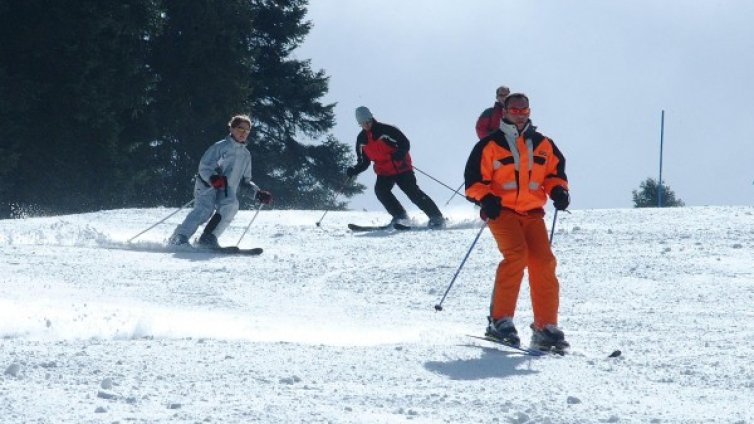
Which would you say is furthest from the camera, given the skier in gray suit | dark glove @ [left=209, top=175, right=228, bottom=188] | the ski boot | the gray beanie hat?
the gray beanie hat

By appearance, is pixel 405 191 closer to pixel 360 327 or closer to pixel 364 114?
pixel 364 114

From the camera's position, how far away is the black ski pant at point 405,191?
1684 cm

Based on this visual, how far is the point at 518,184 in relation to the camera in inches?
317

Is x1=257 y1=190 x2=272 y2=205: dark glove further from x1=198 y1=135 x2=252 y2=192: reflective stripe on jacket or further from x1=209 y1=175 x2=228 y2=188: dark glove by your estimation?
x1=209 y1=175 x2=228 y2=188: dark glove

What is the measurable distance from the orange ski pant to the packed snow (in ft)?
1.01

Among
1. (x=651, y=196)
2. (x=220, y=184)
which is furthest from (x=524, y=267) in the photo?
(x=651, y=196)

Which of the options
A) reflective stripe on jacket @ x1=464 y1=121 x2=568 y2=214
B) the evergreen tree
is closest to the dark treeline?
the evergreen tree

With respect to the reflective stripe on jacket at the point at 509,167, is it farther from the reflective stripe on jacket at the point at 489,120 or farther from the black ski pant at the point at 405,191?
the black ski pant at the point at 405,191

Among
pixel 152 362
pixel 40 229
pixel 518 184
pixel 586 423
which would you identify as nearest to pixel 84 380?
pixel 152 362

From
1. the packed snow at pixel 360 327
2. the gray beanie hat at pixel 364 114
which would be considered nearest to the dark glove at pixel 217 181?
the packed snow at pixel 360 327

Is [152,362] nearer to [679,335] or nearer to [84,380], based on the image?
[84,380]

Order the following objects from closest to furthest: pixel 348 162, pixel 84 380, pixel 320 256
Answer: pixel 84 380 < pixel 320 256 < pixel 348 162

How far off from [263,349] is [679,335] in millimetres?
2986

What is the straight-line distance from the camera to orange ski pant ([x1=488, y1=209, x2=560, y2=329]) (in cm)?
795
